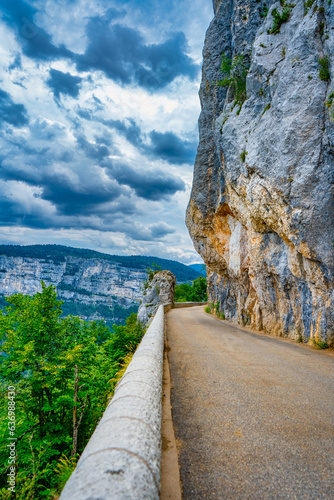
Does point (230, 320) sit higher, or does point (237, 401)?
point (237, 401)

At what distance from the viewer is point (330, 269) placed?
30.8ft

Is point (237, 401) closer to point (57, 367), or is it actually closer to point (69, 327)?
point (57, 367)

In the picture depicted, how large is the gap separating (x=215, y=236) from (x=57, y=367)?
697 inches

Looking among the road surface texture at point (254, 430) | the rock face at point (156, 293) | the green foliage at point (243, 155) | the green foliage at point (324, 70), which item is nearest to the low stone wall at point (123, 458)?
the road surface texture at point (254, 430)

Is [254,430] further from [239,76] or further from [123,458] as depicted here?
[239,76]

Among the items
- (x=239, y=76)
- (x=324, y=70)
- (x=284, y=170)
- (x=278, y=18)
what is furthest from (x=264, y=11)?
(x=284, y=170)

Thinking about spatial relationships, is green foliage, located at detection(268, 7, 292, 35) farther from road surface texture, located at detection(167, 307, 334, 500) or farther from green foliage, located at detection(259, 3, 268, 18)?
road surface texture, located at detection(167, 307, 334, 500)

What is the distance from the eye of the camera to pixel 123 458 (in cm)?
179

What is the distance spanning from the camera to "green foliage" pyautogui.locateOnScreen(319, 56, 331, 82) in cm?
991

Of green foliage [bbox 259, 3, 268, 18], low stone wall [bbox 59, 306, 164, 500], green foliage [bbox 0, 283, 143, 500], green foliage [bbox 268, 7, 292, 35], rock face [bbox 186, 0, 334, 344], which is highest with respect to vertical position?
green foliage [bbox 259, 3, 268, 18]

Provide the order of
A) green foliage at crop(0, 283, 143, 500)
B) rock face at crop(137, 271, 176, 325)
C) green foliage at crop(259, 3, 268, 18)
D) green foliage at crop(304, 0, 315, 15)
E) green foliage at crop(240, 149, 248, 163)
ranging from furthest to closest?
rock face at crop(137, 271, 176, 325) → green foliage at crop(259, 3, 268, 18) → green foliage at crop(240, 149, 248, 163) → green foliage at crop(304, 0, 315, 15) → green foliage at crop(0, 283, 143, 500)

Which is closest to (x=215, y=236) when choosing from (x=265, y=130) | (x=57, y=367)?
(x=265, y=130)

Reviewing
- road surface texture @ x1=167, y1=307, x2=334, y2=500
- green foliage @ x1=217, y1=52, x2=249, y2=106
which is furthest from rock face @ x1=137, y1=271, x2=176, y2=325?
road surface texture @ x1=167, y1=307, x2=334, y2=500

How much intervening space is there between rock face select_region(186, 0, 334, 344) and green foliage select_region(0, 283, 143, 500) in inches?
327
